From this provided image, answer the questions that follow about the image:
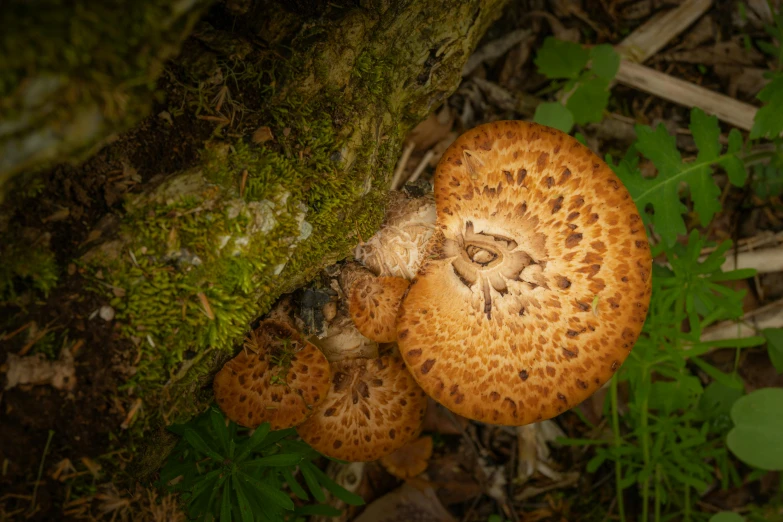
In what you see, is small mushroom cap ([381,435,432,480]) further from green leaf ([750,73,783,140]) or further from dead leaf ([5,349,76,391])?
green leaf ([750,73,783,140])

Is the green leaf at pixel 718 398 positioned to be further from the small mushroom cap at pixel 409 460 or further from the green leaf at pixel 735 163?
the small mushroom cap at pixel 409 460

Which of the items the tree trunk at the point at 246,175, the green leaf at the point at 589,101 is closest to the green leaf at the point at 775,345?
the green leaf at the point at 589,101

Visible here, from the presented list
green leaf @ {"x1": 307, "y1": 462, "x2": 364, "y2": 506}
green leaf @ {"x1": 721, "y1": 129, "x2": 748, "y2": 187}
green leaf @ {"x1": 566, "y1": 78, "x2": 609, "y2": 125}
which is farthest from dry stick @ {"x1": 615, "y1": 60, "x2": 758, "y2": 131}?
green leaf @ {"x1": 307, "y1": 462, "x2": 364, "y2": 506}

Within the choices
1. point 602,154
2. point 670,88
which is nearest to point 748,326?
point 602,154

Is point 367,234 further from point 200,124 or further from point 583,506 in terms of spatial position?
point 583,506

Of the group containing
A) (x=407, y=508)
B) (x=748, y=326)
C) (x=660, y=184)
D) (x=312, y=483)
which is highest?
(x=660, y=184)

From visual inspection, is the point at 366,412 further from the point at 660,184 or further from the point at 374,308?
the point at 660,184

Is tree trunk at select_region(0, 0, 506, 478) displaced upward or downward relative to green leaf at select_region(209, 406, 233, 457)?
upward
